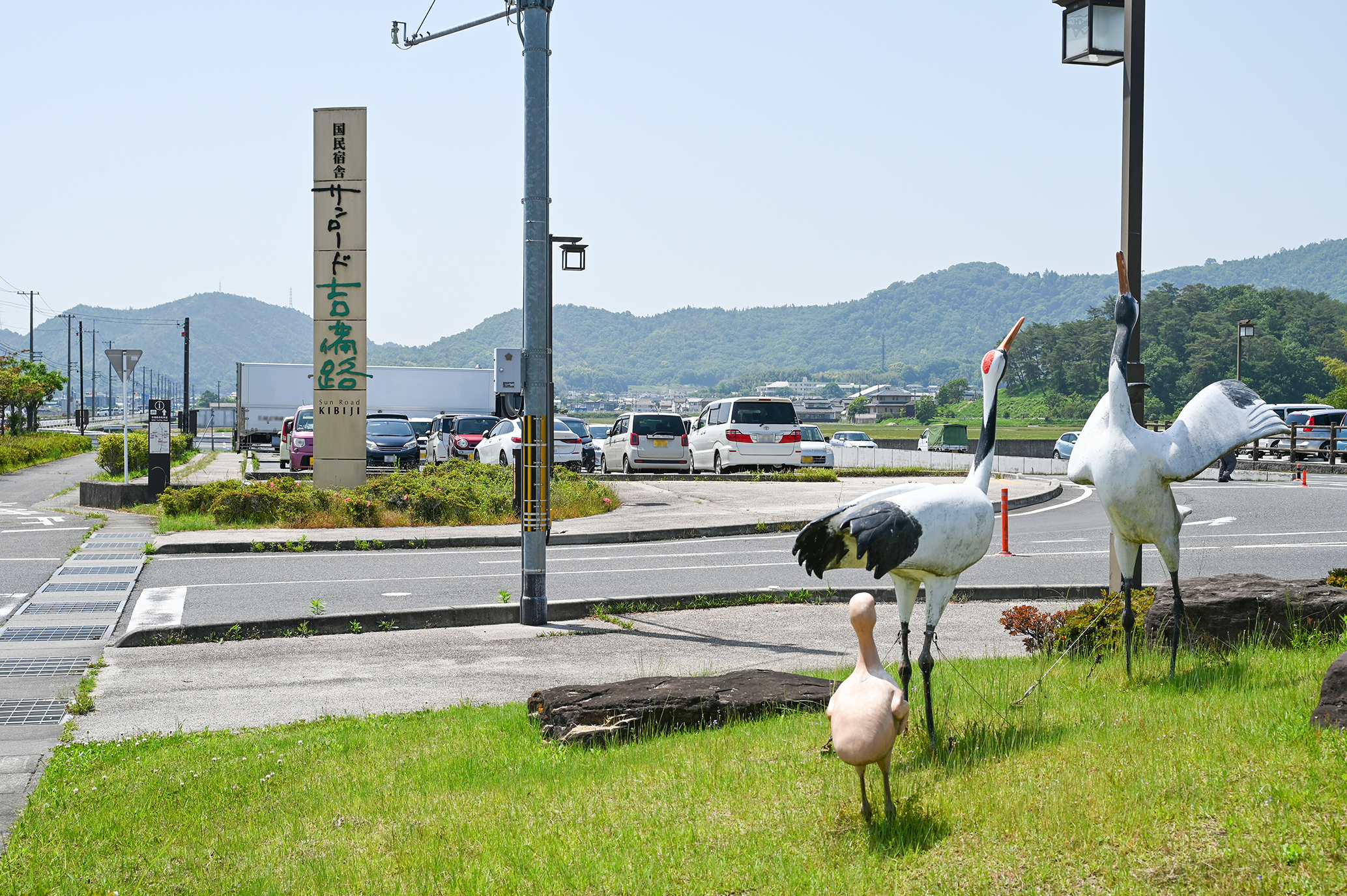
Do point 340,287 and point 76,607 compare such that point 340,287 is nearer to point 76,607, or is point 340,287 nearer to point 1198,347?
point 76,607

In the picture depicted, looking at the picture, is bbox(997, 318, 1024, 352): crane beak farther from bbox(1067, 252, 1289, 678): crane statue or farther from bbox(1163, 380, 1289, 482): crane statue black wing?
bbox(1163, 380, 1289, 482): crane statue black wing

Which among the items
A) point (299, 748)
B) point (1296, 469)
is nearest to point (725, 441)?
point (1296, 469)

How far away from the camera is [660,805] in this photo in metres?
4.95

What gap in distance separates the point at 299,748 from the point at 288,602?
241 inches

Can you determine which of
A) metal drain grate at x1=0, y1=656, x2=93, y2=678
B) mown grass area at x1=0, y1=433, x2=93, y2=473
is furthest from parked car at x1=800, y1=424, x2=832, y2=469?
mown grass area at x1=0, y1=433, x2=93, y2=473

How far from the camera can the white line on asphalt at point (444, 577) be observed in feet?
44.7

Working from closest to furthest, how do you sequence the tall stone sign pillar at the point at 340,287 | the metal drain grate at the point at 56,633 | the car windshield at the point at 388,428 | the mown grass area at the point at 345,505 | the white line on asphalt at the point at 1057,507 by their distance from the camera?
1. the metal drain grate at the point at 56,633
2. the mown grass area at the point at 345,505
3. the white line on asphalt at the point at 1057,507
4. the tall stone sign pillar at the point at 340,287
5. the car windshield at the point at 388,428

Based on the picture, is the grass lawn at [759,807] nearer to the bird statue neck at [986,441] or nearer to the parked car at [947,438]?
the bird statue neck at [986,441]

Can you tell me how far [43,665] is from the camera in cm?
917

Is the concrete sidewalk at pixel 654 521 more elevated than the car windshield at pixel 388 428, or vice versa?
the car windshield at pixel 388 428

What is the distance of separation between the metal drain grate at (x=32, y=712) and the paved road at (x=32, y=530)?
12.9 feet

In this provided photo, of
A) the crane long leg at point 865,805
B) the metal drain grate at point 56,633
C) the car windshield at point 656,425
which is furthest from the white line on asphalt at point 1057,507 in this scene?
the crane long leg at point 865,805

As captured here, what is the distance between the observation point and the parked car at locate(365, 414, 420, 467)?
97.7 ft

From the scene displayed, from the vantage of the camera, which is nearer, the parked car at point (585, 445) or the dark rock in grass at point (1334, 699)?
the dark rock in grass at point (1334, 699)
